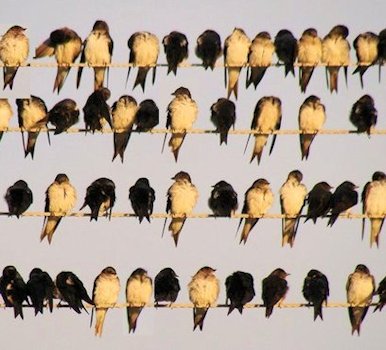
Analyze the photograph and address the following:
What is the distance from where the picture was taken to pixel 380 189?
2319 cm

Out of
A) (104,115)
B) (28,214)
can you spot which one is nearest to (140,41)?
(104,115)

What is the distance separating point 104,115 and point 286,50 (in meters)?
1.67

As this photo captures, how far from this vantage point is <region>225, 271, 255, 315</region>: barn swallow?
22.6m

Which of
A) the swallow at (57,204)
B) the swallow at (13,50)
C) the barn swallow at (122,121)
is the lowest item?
the swallow at (57,204)

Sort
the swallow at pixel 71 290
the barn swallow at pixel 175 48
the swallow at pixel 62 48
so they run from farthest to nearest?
the swallow at pixel 62 48 → the barn swallow at pixel 175 48 → the swallow at pixel 71 290

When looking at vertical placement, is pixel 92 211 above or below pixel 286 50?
→ below

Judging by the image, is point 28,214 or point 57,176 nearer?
point 28,214

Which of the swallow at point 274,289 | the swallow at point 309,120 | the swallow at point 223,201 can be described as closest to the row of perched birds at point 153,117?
the swallow at point 309,120

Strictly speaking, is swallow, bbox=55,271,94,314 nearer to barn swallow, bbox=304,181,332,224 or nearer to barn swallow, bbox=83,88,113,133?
barn swallow, bbox=83,88,113,133

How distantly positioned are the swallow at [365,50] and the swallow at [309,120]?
48 cm

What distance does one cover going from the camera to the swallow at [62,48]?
23.4 meters

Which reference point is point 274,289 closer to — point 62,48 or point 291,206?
point 291,206

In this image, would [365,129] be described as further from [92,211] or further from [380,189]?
[92,211]

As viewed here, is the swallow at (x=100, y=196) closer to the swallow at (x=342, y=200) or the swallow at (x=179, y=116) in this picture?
the swallow at (x=179, y=116)
